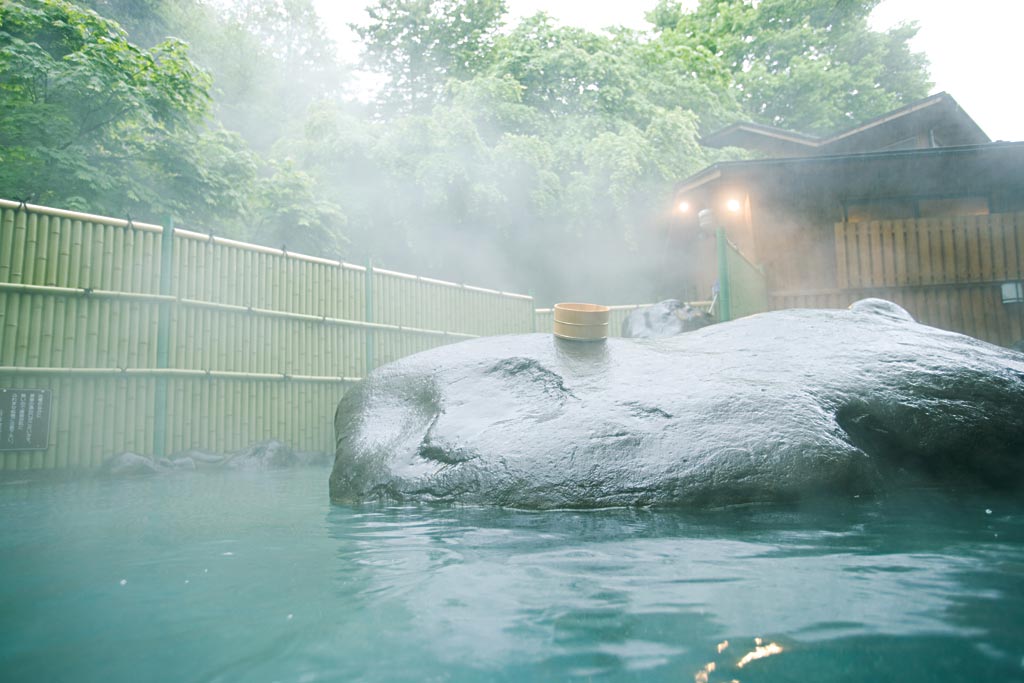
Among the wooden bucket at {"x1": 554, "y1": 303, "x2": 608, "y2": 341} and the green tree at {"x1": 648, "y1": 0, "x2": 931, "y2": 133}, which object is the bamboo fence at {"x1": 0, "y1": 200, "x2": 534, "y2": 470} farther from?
the green tree at {"x1": 648, "y1": 0, "x2": 931, "y2": 133}

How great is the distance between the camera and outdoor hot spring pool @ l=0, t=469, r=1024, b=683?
1342mm

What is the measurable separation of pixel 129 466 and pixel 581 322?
494cm

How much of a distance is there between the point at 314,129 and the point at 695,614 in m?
18.1

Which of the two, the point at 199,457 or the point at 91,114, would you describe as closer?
the point at 199,457

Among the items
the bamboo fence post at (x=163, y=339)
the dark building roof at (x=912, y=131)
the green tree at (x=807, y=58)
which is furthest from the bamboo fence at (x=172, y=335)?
the green tree at (x=807, y=58)

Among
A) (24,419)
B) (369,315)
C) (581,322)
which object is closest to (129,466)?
(24,419)

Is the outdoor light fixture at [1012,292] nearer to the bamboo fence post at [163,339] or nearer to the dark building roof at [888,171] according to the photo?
the dark building roof at [888,171]

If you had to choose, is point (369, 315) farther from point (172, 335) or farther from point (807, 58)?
point (807, 58)

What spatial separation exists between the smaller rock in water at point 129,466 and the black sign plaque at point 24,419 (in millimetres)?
579

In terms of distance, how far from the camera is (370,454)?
4195mm

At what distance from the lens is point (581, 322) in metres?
4.66

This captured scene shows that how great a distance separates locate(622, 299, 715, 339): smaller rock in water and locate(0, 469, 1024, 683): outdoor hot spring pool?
5920 millimetres

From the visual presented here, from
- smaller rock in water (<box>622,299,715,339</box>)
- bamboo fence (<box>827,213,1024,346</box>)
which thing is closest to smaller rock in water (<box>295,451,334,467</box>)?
smaller rock in water (<box>622,299,715,339</box>)

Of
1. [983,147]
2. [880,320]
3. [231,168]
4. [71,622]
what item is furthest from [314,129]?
[71,622]
